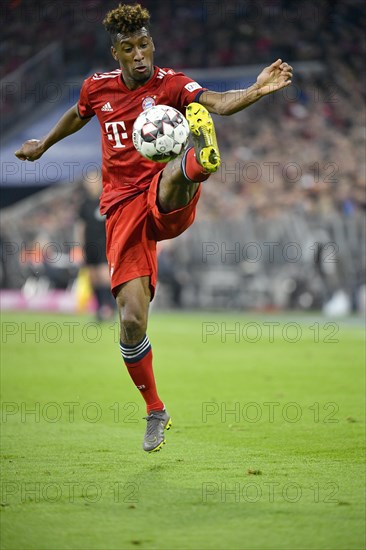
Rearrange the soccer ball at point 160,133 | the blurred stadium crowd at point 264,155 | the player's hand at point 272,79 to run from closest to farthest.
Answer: the player's hand at point 272,79, the soccer ball at point 160,133, the blurred stadium crowd at point 264,155

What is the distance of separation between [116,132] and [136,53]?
521mm

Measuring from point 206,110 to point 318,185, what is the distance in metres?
15.1

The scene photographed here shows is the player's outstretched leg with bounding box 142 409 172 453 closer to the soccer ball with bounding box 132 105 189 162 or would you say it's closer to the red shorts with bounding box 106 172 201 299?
the red shorts with bounding box 106 172 201 299

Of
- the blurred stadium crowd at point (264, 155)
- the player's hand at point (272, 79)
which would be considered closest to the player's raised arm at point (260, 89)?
the player's hand at point (272, 79)

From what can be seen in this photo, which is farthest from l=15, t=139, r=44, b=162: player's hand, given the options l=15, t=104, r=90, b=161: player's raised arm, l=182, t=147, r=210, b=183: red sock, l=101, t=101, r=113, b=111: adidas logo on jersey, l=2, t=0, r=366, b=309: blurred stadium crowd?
l=2, t=0, r=366, b=309: blurred stadium crowd

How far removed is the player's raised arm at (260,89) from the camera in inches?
204

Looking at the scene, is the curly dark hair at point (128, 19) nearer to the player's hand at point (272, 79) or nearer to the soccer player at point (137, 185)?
the soccer player at point (137, 185)

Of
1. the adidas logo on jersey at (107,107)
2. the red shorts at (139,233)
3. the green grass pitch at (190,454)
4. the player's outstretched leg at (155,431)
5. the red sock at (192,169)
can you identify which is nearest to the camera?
the green grass pitch at (190,454)

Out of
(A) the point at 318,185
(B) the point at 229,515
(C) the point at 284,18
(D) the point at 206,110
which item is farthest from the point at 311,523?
(C) the point at 284,18

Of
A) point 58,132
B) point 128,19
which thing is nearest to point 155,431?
point 58,132

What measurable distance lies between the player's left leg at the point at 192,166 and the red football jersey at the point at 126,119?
332mm

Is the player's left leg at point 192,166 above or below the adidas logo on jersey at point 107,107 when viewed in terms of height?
below

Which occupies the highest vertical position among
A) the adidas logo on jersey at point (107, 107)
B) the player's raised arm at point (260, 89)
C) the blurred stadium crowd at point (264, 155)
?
the player's raised arm at point (260, 89)

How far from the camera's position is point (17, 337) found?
47.8 ft
